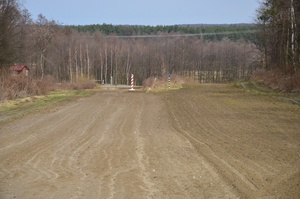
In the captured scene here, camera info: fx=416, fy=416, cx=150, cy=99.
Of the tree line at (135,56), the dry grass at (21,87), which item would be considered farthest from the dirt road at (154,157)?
the tree line at (135,56)

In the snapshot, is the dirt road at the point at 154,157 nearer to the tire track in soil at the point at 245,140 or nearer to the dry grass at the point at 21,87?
the tire track in soil at the point at 245,140

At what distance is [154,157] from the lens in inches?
387

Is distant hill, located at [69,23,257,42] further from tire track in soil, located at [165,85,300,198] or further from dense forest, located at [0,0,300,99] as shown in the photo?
tire track in soil, located at [165,85,300,198]

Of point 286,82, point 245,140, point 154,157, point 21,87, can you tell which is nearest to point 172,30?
point 21,87

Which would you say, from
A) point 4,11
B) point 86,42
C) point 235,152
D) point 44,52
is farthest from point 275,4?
point 86,42

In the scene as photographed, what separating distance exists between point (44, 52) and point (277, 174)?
77.5m

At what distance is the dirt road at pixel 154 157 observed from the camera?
23.4 ft

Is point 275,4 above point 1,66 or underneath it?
above

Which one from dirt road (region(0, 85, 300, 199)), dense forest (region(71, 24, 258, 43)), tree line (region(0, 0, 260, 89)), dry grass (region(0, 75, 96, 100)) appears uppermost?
dense forest (region(71, 24, 258, 43))

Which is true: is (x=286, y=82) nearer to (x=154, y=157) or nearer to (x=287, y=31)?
(x=287, y=31)

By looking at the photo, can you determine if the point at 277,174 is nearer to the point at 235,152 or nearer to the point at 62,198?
the point at 235,152

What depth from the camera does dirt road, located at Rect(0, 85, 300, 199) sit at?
7137 millimetres

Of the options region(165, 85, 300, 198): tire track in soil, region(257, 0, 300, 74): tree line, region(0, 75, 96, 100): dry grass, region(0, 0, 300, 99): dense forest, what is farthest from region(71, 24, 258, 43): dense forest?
region(165, 85, 300, 198): tire track in soil

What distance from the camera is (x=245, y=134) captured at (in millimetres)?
12781
